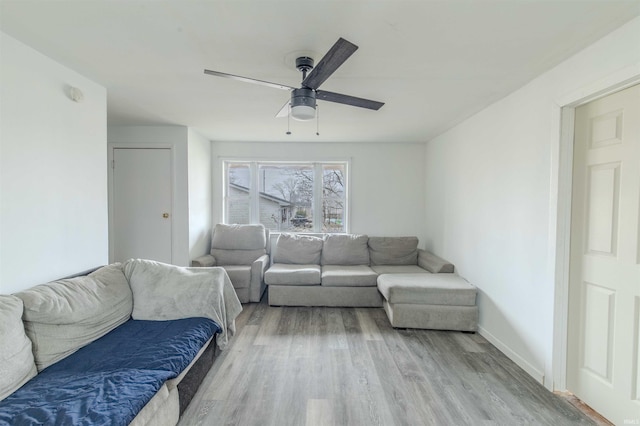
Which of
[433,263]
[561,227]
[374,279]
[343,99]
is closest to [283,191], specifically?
[374,279]

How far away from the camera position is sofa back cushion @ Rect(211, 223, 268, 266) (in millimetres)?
4309

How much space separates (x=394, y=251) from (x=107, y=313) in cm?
349

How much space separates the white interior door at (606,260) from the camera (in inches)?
66.2

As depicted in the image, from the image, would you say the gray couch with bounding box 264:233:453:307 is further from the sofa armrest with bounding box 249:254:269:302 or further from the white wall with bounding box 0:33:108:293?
the white wall with bounding box 0:33:108:293

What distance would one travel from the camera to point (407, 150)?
471cm

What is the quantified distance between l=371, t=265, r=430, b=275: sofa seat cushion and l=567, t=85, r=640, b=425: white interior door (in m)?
1.91

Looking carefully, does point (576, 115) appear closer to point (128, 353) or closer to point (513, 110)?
point (513, 110)

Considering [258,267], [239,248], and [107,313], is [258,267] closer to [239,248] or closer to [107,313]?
[239,248]

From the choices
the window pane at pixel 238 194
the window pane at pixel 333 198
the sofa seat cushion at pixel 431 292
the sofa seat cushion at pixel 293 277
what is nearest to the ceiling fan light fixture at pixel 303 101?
the sofa seat cushion at pixel 431 292

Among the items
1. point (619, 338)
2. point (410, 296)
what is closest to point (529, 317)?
point (619, 338)

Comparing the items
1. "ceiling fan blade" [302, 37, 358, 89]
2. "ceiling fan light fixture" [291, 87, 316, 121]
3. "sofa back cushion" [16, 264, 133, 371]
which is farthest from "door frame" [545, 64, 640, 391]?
"sofa back cushion" [16, 264, 133, 371]

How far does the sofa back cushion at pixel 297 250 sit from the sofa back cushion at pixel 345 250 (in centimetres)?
12

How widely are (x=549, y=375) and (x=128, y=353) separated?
288 centimetres

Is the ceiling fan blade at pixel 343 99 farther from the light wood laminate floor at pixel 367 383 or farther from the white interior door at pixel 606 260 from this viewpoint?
the light wood laminate floor at pixel 367 383
